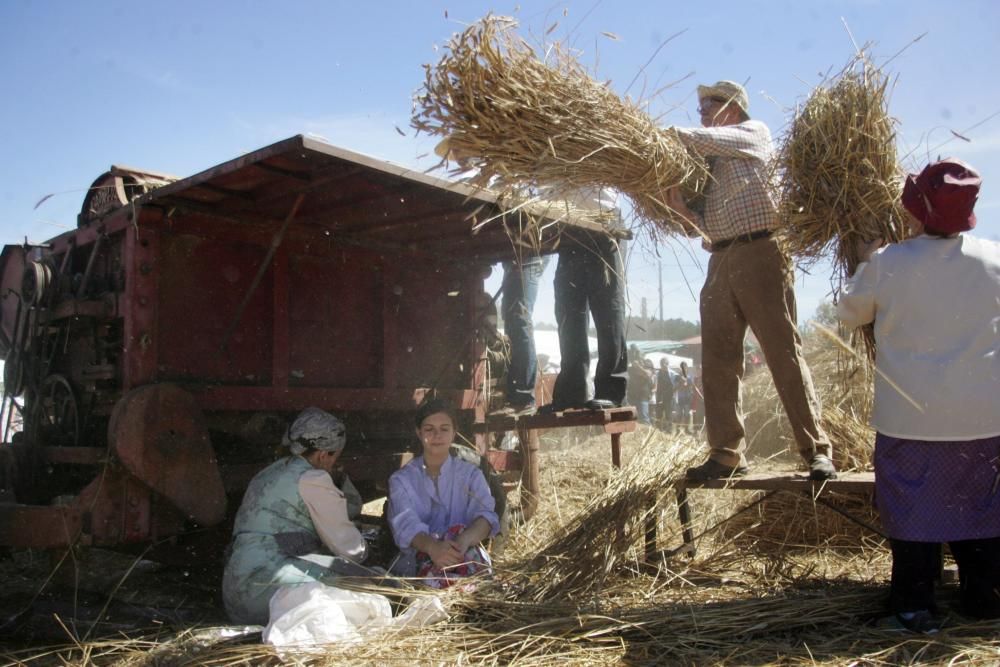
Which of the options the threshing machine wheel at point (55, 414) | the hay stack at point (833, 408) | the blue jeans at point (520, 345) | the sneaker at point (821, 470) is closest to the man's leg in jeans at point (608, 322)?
the blue jeans at point (520, 345)

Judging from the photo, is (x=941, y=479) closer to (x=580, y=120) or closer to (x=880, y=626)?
(x=880, y=626)

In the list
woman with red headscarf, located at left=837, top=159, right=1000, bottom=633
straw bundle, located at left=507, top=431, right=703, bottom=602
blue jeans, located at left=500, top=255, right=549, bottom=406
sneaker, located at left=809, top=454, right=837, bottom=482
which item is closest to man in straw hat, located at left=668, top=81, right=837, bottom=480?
sneaker, located at left=809, top=454, right=837, bottom=482

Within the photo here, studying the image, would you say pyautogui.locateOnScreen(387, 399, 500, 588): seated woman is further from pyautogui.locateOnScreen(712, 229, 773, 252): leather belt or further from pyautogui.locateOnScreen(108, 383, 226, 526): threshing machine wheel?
pyautogui.locateOnScreen(712, 229, 773, 252): leather belt

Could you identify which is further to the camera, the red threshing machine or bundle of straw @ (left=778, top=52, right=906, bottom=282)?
the red threshing machine

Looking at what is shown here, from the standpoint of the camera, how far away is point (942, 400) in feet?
9.21

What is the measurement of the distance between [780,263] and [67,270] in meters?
4.18

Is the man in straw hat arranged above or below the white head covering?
above

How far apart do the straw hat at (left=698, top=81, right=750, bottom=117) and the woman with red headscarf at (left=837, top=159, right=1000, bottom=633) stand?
43.7 inches

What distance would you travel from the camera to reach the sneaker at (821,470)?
11.3ft

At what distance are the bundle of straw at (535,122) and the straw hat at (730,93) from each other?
21.5 inches

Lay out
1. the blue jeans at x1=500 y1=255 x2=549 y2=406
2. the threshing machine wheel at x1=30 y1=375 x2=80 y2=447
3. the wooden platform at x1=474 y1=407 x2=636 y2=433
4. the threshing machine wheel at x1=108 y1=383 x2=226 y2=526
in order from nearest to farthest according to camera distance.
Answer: the threshing machine wheel at x1=108 y1=383 x2=226 y2=526
the threshing machine wheel at x1=30 y1=375 x2=80 y2=447
the wooden platform at x1=474 y1=407 x2=636 y2=433
the blue jeans at x1=500 y1=255 x2=549 y2=406

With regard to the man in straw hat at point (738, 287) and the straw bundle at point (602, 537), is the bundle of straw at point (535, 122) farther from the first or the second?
the straw bundle at point (602, 537)

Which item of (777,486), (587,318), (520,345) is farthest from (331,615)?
(520,345)

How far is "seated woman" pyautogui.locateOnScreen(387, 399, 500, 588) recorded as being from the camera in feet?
11.7
